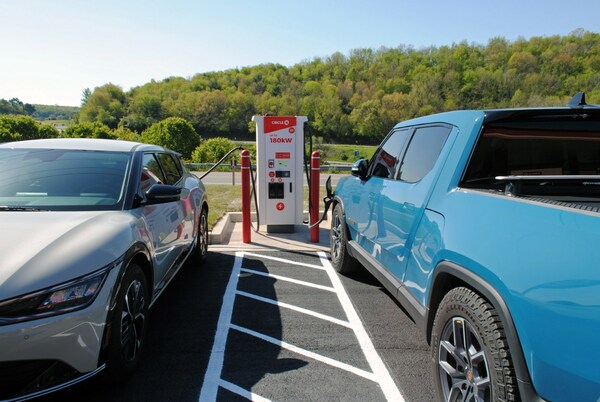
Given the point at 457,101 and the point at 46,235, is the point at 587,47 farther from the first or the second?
the point at 46,235

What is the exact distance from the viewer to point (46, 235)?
2.41 meters

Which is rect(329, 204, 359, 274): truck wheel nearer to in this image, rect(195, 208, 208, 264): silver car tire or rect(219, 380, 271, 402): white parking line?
rect(195, 208, 208, 264): silver car tire

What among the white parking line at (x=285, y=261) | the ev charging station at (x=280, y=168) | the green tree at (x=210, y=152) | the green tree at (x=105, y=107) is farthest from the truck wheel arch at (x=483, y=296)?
the green tree at (x=105, y=107)

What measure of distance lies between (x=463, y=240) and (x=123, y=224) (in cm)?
216

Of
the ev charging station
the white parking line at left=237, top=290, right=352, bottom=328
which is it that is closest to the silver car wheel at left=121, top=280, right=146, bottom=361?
the white parking line at left=237, top=290, right=352, bottom=328

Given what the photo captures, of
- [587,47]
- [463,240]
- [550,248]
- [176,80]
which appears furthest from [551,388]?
[176,80]

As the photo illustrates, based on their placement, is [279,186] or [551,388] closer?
[551,388]

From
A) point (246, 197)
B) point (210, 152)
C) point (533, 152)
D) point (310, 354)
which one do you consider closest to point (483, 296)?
point (533, 152)

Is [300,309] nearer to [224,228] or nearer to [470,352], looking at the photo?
[470,352]

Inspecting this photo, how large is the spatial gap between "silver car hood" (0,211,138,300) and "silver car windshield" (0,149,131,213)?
22 cm

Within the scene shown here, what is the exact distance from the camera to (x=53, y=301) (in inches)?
81.7

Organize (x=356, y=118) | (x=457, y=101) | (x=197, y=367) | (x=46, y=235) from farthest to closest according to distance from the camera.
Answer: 1. (x=356, y=118)
2. (x=457, y=101)
3. (x=197, y=367)
4. (x=46, y=235)

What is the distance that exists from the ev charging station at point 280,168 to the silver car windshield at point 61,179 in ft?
12.0

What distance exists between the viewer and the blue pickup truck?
1483mm
